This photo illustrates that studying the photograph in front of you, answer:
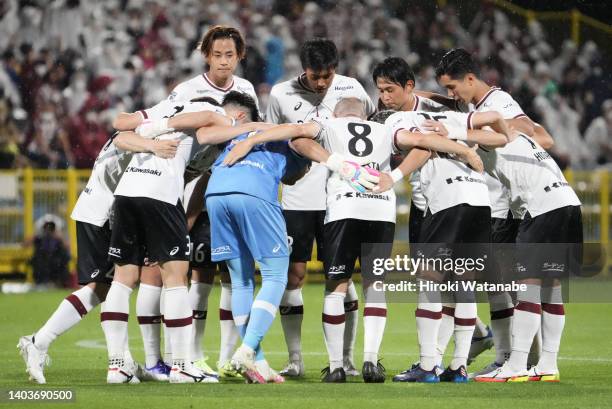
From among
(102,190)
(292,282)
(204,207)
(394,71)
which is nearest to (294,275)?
(292,282)

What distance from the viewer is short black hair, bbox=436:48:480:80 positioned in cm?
874

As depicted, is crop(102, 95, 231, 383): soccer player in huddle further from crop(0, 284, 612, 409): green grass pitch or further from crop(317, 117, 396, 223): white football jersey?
crop(317, 117, 396, 223): white football jersey

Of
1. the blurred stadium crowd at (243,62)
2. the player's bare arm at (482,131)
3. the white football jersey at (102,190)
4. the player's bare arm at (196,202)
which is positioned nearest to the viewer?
the player's bare arm at (482,131)

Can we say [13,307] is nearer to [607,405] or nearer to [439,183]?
[439,183]

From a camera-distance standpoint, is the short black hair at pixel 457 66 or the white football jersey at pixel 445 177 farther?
the short black hair at pixel 457 66

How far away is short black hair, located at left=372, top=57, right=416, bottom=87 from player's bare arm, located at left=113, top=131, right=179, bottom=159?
165 centimetres

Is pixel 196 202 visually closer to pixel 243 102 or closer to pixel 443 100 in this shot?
pixel 243 102

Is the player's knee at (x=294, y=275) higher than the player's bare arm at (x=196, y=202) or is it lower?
lower

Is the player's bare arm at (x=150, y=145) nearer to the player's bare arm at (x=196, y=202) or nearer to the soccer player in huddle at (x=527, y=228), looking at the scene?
the player's bare arm at (x=196, y=202)

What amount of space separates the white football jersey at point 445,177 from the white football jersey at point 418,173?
556 mm

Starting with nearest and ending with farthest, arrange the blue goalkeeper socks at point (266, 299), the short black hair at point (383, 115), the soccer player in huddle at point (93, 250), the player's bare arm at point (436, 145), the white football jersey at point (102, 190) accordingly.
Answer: the blue goalkeeper socks at point (266, 299) < the player's bare arm at point (436, 145) < the soccer player in huddle at point (93, 250) < the white football jersey at point (102, 190) < the short black hair at point (383, 115)

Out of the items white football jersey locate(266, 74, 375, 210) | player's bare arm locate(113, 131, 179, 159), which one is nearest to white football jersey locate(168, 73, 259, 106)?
white football jersey locate(266, 74, 375, 210)

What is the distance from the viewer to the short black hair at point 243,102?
28.6 ft

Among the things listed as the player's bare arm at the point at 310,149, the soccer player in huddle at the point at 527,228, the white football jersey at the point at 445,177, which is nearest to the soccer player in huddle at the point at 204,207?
the player's bare arm at the point at 310,149
